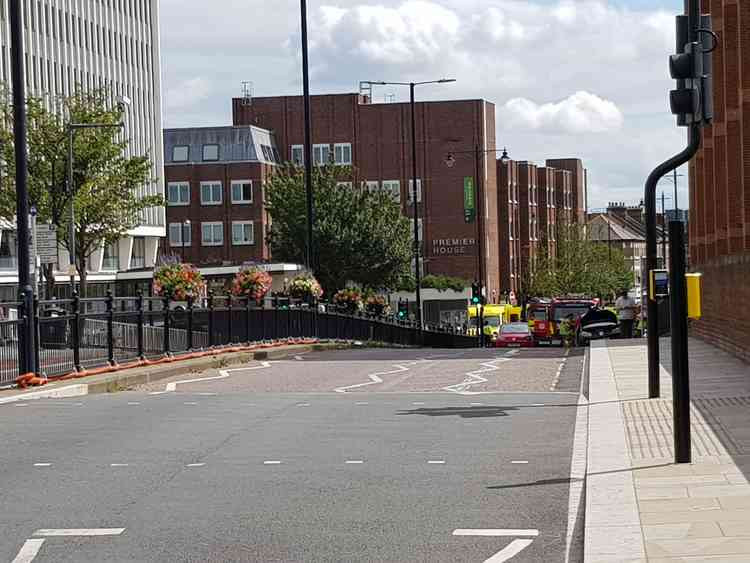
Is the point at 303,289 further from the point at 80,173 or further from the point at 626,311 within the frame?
the point at 80,173

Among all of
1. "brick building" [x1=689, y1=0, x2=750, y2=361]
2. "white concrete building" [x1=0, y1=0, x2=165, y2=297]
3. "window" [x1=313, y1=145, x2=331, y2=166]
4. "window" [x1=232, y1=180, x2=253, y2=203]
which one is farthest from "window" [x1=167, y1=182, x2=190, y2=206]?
"brick building" [x1=689, y1=0, x2=750, y2=361]

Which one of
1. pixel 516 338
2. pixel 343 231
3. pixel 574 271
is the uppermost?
pixel 343 231

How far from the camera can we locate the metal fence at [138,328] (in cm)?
2389

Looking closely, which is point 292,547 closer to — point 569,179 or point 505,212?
point 505,212

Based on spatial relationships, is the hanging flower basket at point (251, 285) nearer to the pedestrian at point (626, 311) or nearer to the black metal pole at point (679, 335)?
the pedestrian at point (626, 311)

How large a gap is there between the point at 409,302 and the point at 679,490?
102 m

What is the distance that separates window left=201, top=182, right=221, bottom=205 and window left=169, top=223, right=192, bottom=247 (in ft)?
8.27

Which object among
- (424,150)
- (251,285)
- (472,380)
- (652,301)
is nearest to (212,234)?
(424,150)

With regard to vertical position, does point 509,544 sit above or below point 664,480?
below

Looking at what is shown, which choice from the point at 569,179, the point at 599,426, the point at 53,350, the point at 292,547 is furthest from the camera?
the point at 569,179

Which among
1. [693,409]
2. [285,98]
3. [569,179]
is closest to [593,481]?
[693,409]

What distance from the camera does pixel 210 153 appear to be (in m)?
119

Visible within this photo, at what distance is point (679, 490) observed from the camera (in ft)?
35.3

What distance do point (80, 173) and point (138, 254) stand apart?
49374mm
